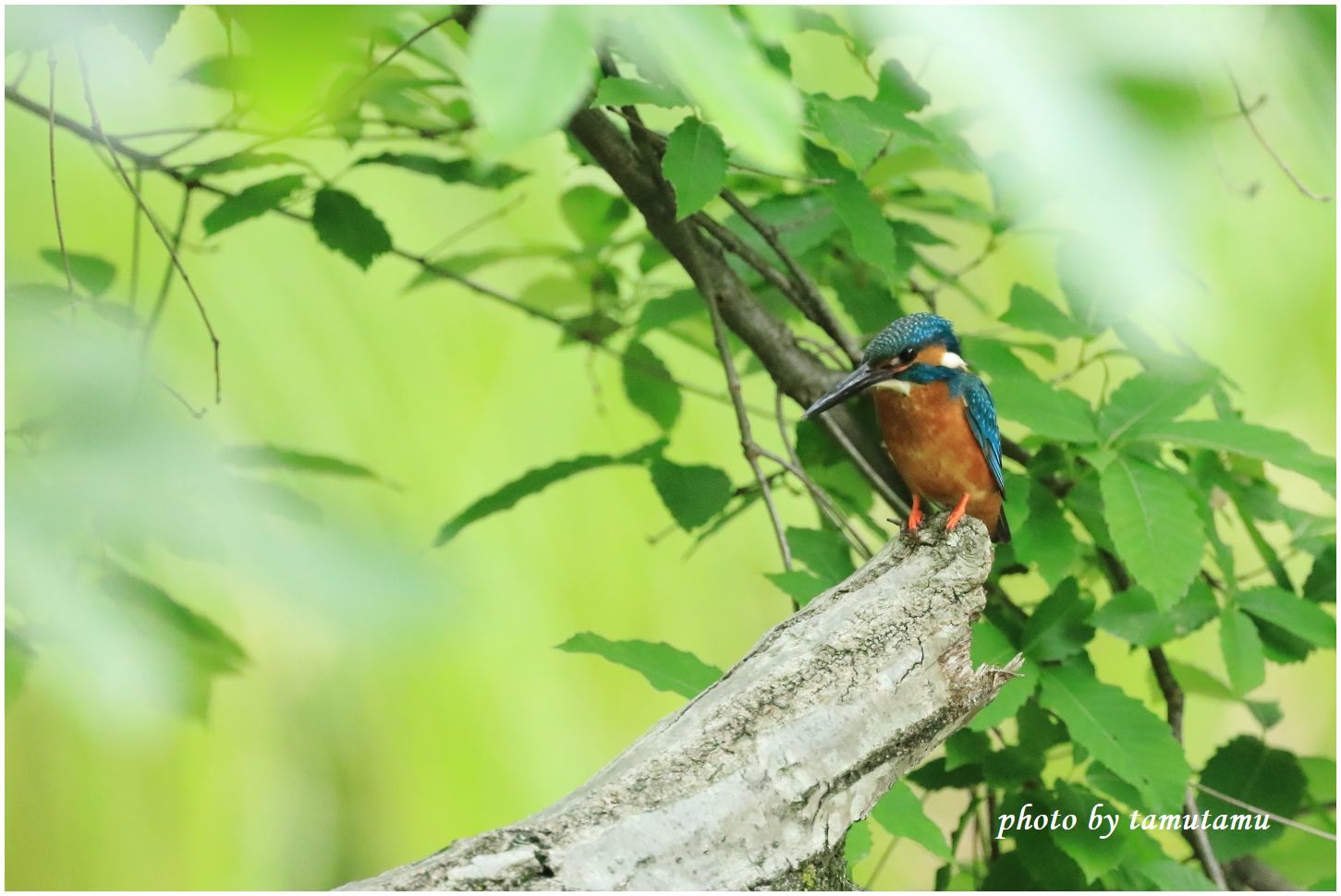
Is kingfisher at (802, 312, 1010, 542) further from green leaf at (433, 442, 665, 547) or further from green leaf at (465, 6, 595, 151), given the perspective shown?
green leaf at (465, 6, 595, 151)

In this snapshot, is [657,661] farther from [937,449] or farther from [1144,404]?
[1144,404]

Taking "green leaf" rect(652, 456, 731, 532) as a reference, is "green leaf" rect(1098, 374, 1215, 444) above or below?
below

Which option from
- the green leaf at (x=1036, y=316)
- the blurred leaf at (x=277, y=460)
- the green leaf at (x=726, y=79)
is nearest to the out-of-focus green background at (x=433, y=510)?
the green leaf at (x=1036, y=316)

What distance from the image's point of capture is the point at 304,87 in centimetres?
53

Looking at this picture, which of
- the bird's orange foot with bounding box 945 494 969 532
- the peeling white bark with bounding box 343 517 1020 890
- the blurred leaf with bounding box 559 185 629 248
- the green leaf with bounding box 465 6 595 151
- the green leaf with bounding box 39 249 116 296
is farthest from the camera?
the blurred leaf with bounding box 559 185 629 248

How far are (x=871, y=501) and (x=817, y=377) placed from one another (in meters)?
0.25

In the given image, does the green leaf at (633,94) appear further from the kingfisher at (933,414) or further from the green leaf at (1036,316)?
the green leaf at (1036,316)

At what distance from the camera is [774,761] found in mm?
997

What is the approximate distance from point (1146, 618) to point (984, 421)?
0.37 meters

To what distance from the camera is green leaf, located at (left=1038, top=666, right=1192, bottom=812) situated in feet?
4.67

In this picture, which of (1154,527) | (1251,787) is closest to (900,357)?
(1154,527)

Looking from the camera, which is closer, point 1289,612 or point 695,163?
point 695,163

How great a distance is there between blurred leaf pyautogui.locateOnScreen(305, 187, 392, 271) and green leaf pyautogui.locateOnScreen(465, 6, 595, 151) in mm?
1320

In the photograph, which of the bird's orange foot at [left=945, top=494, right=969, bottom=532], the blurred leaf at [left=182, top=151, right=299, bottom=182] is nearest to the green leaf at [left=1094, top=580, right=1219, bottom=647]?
the bird's orange foot at [left=945, top=494, right=969, bottom=532]
